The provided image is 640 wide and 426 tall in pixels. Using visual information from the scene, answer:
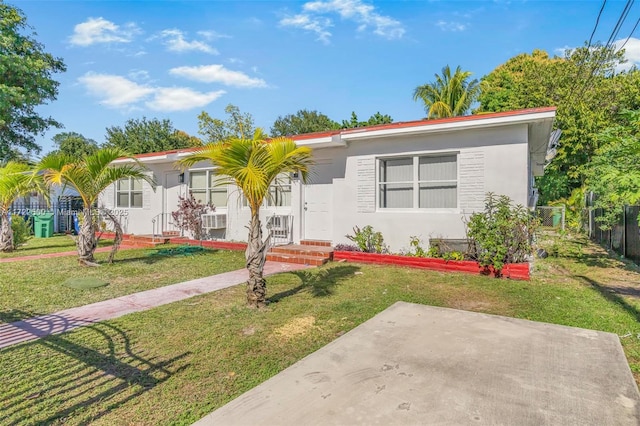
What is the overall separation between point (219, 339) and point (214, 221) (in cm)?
851

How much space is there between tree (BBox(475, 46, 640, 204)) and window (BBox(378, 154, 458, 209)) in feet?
45.3

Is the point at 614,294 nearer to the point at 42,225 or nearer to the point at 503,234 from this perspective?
the point at 503,234

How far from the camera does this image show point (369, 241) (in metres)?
9.41

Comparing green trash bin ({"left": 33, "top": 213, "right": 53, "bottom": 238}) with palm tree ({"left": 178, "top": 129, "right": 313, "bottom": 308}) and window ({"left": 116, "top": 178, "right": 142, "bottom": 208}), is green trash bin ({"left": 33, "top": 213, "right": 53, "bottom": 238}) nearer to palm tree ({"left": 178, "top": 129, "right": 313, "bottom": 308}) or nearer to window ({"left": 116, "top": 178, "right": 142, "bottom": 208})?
window ({"left": 116, "top": 178, "right": 142, "bottom": 208})

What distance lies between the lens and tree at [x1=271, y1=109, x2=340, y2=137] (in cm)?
3917

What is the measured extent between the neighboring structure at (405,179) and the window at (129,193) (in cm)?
424

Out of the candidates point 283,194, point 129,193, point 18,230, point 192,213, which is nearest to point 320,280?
point 283,194

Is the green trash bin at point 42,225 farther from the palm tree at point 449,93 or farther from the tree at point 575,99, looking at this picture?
the tree at point 575,99

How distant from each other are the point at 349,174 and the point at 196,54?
1265 centimetres

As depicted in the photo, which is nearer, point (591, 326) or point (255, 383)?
point (255, 383)

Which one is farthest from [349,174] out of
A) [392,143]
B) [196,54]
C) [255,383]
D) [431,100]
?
[431,100]

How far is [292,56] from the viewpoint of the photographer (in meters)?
14.8

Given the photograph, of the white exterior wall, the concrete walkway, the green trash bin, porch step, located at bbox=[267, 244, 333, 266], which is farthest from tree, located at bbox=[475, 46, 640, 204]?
the green trash bin

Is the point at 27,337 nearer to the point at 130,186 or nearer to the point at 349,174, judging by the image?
the point at 349,174
